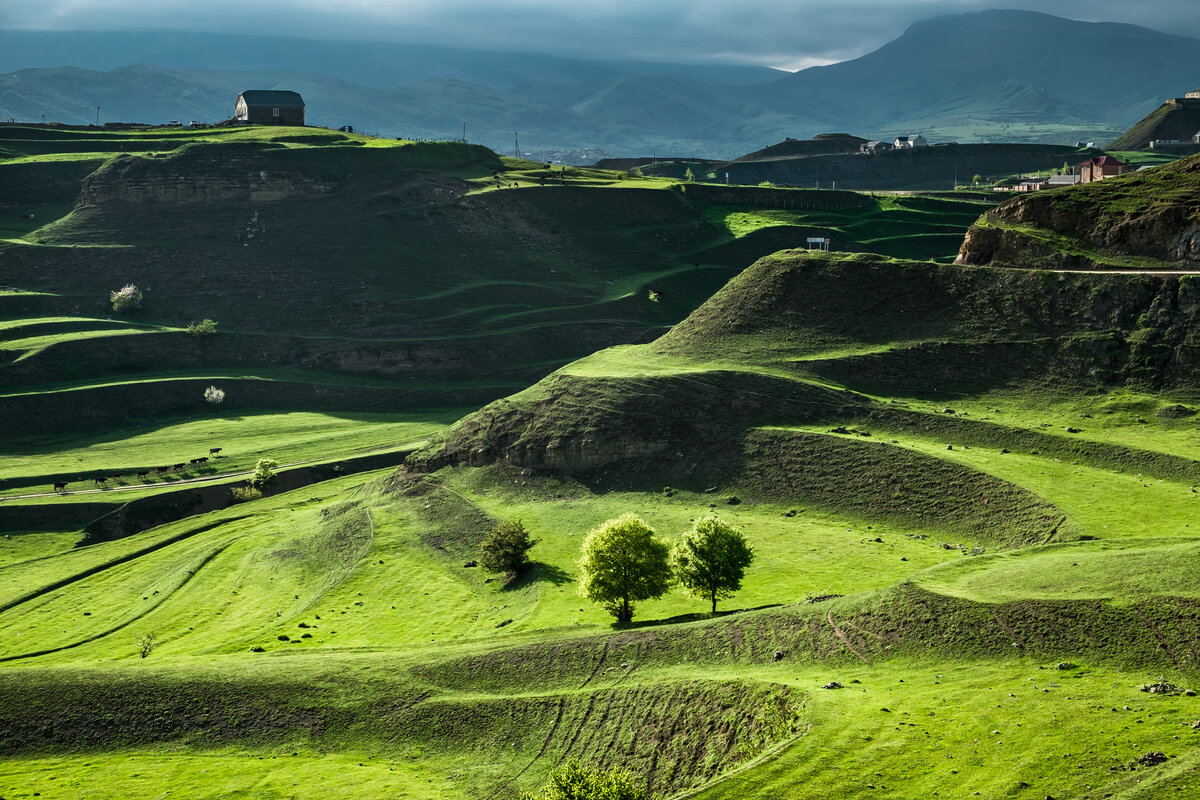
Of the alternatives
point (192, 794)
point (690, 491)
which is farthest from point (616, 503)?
point (192, 794)

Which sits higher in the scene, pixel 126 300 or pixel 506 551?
pixel 126 300

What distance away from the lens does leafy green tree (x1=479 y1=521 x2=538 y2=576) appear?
77875 millimetres

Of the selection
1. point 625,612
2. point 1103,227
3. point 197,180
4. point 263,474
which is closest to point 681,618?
point 625,612

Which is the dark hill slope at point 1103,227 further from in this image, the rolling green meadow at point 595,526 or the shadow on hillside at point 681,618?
the shadow on hillside at point 681,618

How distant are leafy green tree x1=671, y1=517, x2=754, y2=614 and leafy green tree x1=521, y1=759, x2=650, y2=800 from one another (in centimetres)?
2434

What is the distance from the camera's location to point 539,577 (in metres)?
76.7

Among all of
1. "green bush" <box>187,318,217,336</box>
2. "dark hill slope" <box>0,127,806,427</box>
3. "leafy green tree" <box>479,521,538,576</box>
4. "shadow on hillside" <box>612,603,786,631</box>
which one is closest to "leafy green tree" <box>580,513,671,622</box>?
"shadow on hillside" <box>612,603,786,631</box>

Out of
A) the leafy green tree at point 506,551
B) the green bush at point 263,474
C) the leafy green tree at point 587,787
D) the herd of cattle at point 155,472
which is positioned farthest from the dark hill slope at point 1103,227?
the herd of cattle at point 155,472

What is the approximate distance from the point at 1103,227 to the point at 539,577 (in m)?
59.6

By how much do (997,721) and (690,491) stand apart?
4555cm

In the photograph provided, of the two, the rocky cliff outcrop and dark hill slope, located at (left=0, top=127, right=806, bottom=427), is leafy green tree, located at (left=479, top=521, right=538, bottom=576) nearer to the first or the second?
dark hill slope, located at (left=0, top=127, right=806, bottom=427)

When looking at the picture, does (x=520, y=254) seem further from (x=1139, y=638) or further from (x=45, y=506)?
(x=1139, y=638)

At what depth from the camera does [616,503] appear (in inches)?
3371

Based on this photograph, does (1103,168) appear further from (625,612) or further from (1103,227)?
(625,612)
